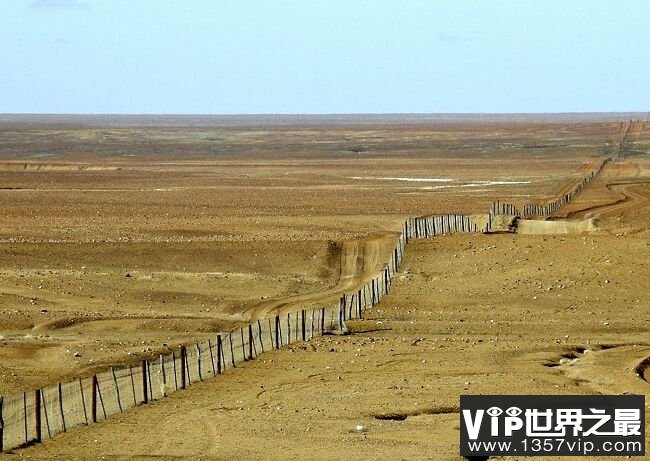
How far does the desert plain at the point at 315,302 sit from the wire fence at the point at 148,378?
0.47m

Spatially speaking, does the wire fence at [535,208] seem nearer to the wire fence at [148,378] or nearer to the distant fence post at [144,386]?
the wire fence at [148,378]

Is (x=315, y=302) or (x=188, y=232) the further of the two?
(x=188, y=232)

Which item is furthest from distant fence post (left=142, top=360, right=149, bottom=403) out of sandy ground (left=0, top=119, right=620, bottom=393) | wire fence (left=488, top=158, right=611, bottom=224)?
wire fence (left=488, top=158, right=611, bottom=224)

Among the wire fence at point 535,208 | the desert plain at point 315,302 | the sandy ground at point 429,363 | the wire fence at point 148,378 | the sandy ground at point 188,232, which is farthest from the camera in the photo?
the wire fence at point 535,208

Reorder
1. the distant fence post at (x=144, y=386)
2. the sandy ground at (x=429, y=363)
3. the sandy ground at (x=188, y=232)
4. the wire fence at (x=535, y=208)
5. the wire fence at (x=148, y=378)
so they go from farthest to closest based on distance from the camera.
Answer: the wire fence at (x=535, y=208)
the sandy ground at (x=188, y=232)
the distant fence post at (x=144, y=386)
the wire fence at (x=148, y=378)
the sandy ground at (x=429, y=363)

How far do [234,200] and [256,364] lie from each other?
149ft

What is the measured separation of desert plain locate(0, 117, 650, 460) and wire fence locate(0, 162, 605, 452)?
1.55ft

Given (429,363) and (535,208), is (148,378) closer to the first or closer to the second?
(429,363)

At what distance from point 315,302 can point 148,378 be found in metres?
13.9

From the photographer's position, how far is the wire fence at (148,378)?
21.7 m

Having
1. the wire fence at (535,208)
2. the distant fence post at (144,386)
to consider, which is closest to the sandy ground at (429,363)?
the distant fence post at (144,386)

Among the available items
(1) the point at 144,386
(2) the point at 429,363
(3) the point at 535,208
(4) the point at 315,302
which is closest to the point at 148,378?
(1) the point at 144,386

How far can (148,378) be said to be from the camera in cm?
2548

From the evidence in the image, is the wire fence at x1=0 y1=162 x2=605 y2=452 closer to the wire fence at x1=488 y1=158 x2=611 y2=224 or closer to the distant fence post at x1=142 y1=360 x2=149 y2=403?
the distant fence post at x1=142 y1=360 x2=149 y2=403
